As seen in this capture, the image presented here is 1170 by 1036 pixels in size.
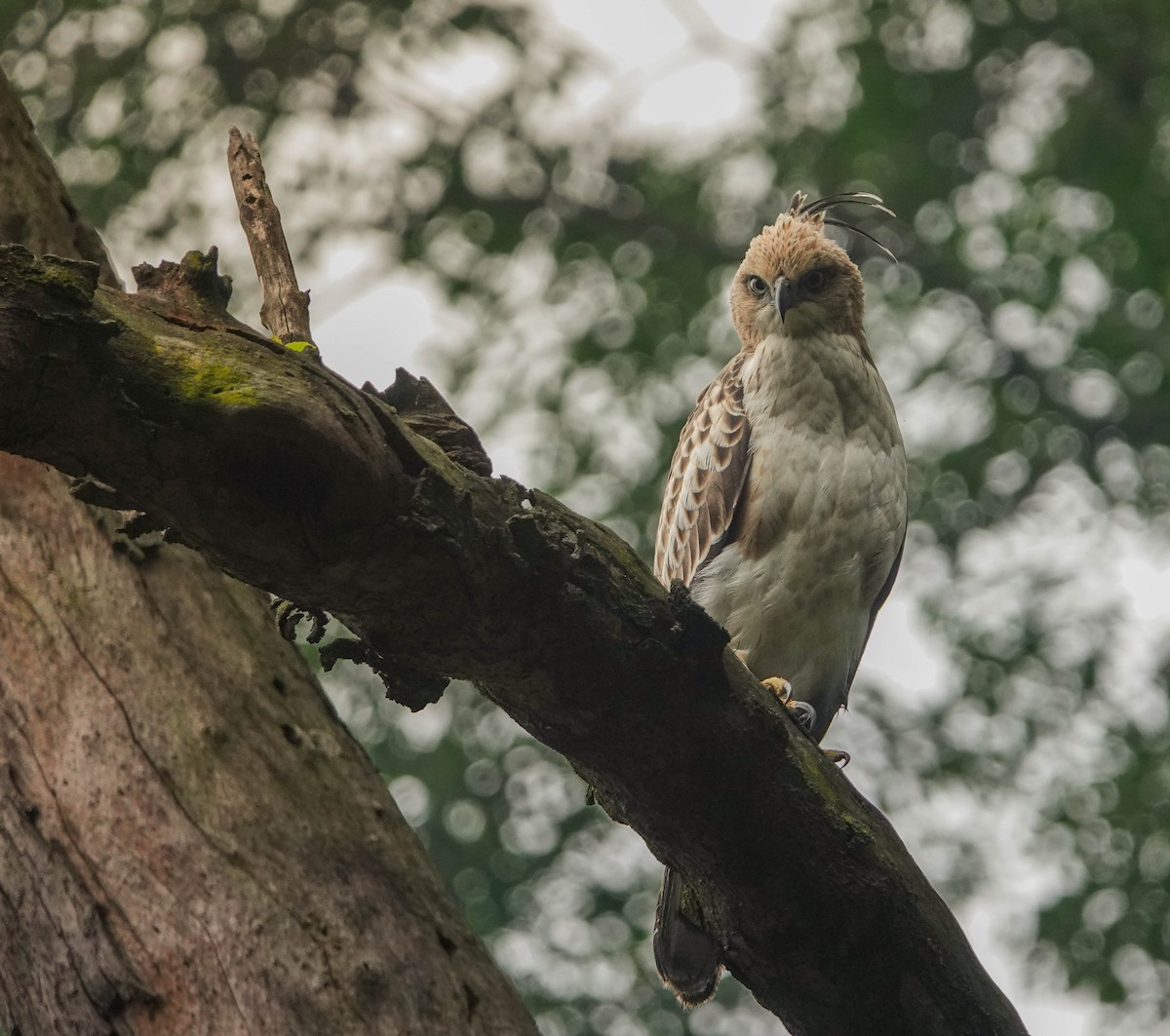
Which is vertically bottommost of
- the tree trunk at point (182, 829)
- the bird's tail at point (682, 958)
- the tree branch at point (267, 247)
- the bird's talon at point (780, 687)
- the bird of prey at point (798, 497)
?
the tree trunk at point (182, 829)

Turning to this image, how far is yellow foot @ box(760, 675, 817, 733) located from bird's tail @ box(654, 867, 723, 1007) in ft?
2.73

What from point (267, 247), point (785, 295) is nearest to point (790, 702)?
point (785, 295)

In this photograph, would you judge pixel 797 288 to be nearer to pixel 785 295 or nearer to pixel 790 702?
pixel 785 295

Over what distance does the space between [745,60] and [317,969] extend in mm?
8495

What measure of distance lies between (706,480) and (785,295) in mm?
825

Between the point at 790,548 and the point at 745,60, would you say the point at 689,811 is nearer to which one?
the point at 790,548

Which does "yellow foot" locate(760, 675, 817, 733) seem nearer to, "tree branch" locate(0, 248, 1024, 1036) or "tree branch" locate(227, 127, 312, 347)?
"tree branch" locate(0, 248, 1024, 1036)

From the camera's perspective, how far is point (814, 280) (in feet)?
18.2

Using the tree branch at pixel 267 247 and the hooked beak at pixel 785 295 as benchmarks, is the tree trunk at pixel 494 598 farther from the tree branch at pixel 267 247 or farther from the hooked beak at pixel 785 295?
the hooked beak at pixel 785 295

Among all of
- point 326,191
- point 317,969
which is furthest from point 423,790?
point 317,969

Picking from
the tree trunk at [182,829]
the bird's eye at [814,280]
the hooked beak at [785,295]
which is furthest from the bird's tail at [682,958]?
the bird's eye at [814,280]

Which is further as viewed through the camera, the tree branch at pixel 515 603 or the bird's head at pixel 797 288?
the bird's head at pixel 797 288

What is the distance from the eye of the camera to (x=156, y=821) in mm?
3314

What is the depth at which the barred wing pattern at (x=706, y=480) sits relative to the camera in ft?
16.5
